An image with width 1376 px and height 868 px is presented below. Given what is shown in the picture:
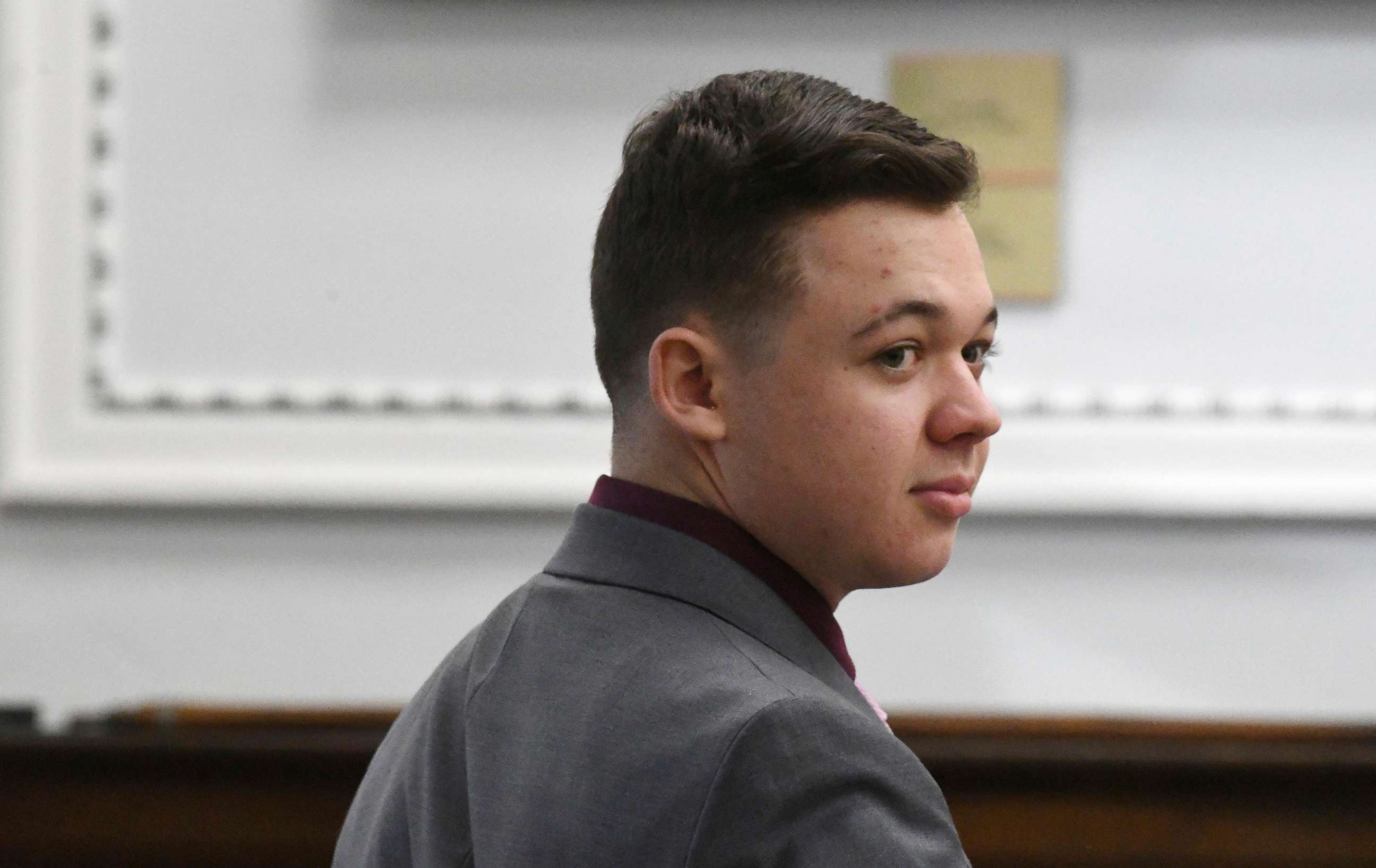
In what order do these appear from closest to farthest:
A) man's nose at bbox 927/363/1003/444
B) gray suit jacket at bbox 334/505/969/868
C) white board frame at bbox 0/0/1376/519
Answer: gray suit jacket at bbox 334/505/969/868 → man's nose at bbox 927/363/1003/444 → white board frame at bbox 0/0/1376/519

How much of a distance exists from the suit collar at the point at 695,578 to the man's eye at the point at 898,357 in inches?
3.8

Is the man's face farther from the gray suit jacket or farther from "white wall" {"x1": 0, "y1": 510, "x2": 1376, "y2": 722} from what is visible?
"white wall" {"x1": 0, "y1": 510, "x2": 1376, "y2": 722}

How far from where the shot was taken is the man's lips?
0.55 m

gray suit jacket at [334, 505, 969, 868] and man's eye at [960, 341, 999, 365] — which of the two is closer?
gray suit jacket at [334, 505, 969, 868]

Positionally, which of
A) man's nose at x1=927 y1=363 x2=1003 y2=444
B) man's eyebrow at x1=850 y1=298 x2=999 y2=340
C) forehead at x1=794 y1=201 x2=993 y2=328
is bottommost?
man's nose at x1=927 y1=363 x2=1003 y2=444

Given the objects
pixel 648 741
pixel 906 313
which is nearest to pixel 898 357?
pixel 906 313

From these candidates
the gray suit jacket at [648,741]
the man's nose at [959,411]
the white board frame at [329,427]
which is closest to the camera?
the gray suit jacket at [648,741]

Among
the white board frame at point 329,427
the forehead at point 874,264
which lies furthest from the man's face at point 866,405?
the white board frame at point 329,427

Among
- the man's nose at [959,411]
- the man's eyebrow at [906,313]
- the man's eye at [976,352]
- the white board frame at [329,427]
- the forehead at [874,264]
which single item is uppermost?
the forehead at [874,264]

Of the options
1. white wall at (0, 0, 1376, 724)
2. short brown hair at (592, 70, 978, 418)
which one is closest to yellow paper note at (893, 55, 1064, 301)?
white wall at (0, 0, 1376, 724)

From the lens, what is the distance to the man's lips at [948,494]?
55 centimetres

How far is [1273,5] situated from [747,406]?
2.83 ft

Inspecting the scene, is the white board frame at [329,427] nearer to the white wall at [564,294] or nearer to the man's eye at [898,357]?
the white wall at [564,294]

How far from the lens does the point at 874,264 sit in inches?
21.0
